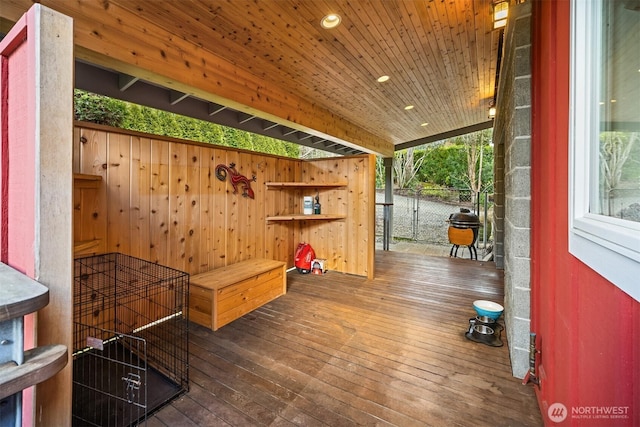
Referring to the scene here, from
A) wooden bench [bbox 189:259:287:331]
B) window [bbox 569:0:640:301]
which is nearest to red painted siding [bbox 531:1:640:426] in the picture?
window [bbox 569:0:640:301]

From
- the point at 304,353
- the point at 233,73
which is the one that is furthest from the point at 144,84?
the point at 304,353

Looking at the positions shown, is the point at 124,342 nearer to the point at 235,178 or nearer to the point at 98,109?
the point at 235,178

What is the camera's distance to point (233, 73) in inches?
108

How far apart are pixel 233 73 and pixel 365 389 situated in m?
2.94

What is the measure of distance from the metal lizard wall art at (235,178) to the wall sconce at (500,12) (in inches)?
115

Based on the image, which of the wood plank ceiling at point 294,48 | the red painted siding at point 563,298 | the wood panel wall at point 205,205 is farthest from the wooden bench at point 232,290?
the red painted siding at point 563,298

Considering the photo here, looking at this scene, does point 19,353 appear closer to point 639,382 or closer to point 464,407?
point 639,382

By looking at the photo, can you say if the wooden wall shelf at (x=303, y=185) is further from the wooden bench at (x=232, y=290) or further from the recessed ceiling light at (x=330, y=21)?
the recessed ceiling light at (x=330, y=21)

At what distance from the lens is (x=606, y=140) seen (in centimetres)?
82

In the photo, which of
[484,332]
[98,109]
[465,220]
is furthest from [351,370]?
[98,109]

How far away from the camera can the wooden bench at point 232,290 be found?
256 cm

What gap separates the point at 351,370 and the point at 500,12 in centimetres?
298

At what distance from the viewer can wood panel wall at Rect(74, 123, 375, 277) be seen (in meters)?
2.25

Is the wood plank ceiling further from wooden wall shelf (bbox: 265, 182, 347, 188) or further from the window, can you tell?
the window
